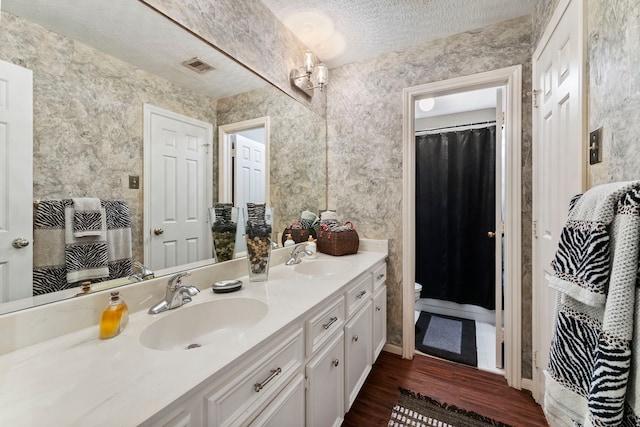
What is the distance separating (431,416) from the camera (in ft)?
4.81

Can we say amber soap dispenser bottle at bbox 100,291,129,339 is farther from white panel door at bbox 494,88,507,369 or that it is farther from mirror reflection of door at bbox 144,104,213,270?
white panel door at bbox 494,88,507,369

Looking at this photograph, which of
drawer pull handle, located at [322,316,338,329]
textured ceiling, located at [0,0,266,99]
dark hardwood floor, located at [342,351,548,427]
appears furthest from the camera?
dark hardwood floor, located at [342,351,548,427]

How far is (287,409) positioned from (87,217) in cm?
93

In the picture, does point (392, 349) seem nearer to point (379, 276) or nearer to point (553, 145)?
point (379, 276)

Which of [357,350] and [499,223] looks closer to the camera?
[357,350]

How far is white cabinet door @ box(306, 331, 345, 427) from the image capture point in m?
1.03

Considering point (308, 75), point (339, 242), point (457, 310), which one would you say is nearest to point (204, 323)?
point (339, 242)

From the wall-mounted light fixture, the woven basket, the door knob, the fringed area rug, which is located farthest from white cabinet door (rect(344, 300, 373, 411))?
the wall-mounted light fixture

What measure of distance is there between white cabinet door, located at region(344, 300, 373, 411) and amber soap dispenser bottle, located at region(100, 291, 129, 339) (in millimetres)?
947

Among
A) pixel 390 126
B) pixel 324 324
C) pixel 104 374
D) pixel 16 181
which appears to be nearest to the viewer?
pixel 104 374

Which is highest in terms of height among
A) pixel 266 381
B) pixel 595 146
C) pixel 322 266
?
pixel 595 146

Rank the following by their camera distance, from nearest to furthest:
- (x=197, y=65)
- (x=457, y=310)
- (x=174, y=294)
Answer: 1. (x=174, y=294)
2. (x=197, y=65)
3. (x=457, y=310)

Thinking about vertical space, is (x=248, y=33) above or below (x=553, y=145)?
above

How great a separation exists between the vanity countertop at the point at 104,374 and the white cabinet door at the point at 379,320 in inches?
41.7
